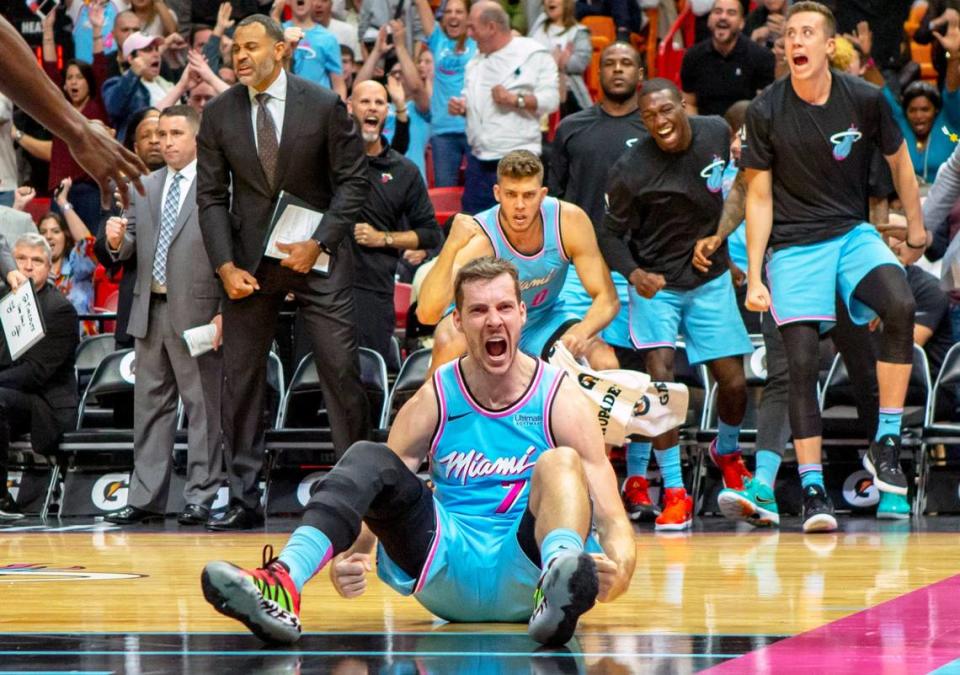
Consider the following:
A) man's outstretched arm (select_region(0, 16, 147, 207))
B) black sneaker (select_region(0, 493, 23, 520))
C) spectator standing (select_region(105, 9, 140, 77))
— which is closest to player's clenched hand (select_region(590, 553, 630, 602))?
man's outstretched arm (select_region(0, 16, 147, 207))

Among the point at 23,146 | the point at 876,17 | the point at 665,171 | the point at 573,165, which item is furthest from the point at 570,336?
the point at 23,146

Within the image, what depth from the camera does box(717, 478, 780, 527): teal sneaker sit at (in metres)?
8.07

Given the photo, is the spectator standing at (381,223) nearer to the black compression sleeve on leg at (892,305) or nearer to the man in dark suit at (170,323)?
the man in dark suit at (170,323)

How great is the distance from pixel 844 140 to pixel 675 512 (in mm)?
1995

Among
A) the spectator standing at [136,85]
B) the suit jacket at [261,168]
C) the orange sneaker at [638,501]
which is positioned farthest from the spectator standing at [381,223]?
the spectator standing at [136,85]

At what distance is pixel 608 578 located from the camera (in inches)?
174

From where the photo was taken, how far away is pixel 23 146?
45.5 ft

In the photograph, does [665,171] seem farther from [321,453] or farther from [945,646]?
[945,646]

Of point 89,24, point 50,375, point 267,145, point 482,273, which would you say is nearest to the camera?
point 482,273

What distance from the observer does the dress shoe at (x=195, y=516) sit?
29.5ft

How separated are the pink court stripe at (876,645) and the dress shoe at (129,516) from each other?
16.7 ft

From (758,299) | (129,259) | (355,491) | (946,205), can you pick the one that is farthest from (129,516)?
(355,491)

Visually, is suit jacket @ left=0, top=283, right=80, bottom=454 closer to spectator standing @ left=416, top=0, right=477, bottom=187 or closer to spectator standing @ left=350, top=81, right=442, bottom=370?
spectator standing @ left=350, top=81, right=442, bottom=370

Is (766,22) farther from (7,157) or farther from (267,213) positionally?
(7,157)
